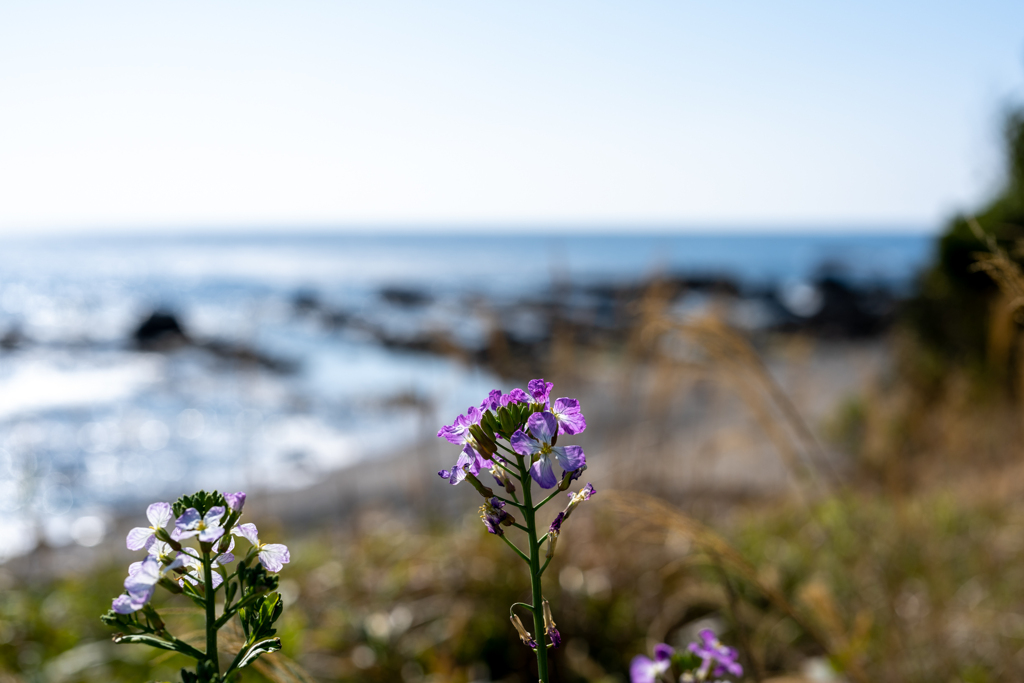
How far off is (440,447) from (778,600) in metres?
8.88

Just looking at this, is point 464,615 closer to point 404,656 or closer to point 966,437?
point 404,656

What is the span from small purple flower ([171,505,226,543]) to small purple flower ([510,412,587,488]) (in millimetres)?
250

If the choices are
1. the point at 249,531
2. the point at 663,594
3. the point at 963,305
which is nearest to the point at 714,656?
the point at 249,531

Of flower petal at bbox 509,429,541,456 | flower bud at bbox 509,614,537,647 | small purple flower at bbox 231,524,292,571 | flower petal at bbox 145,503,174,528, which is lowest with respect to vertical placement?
flower bud at bbox 509,614,537,647

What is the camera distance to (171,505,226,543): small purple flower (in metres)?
0.57

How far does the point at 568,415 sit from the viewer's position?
0.67 metres

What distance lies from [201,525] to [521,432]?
10.8 inches

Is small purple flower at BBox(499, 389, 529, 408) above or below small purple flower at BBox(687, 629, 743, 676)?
above

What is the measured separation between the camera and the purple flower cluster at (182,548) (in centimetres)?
56

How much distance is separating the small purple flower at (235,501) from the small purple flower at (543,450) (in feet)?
0.79

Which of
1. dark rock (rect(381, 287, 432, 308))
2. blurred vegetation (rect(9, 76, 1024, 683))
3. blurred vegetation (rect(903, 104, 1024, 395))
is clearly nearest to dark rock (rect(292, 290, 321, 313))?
dark rock (rect(381, 287, 432, 308))

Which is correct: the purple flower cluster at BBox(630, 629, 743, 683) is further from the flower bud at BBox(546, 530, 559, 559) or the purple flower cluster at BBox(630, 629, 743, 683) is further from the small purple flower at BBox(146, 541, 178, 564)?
the small purple flower at BBox(146, 541, 178, 564)

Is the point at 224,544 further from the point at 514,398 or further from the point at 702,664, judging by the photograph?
the point at 702,664

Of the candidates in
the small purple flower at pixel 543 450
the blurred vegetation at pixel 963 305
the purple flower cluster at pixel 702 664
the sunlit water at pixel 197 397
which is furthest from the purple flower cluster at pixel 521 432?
the blurred vegetation at pixel 963 305
